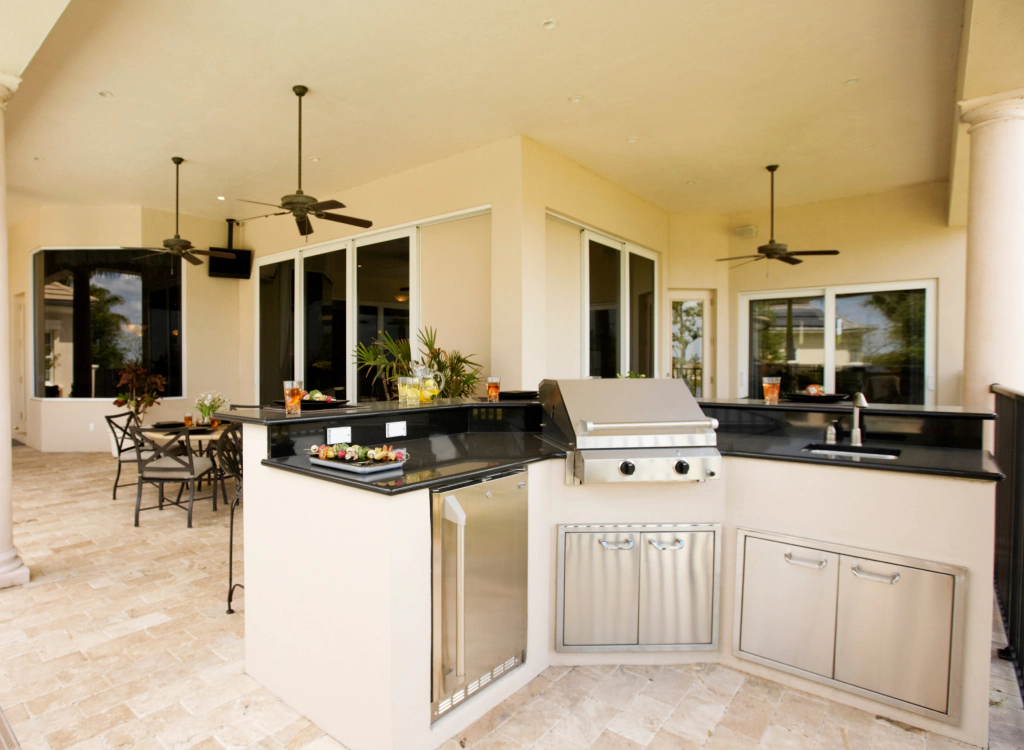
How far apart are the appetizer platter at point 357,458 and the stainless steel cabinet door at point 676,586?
1162mm

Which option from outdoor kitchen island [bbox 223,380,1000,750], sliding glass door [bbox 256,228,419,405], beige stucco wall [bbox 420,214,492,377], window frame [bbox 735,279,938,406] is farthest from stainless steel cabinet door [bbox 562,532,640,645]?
window frame [bbox 735,279,938,406]

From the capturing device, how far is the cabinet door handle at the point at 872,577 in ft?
6.89

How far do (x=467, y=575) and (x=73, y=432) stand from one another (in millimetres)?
8186

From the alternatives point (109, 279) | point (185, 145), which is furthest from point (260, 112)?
point (109, 279)

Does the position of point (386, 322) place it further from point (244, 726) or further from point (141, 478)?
point (244, 726)

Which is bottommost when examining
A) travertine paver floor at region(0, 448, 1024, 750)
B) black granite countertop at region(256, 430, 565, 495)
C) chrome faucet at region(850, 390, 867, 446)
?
travertine paver floor at region(0, 448, 1024, 750)

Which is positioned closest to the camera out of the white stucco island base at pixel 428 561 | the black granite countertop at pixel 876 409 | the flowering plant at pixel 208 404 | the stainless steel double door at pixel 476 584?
the white stucco island base at pixel 428 561

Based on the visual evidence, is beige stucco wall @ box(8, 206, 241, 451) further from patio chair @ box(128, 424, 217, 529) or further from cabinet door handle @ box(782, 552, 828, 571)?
cabinet door handle @ box(782, 552, 828, 571)

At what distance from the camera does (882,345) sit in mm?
6742

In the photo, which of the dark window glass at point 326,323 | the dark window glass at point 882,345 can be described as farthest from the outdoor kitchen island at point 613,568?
the dark window glass at point 882,345

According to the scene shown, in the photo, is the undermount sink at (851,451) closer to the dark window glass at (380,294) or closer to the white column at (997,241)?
the white column at (997,241)

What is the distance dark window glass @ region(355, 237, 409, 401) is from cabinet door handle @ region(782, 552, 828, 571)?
4.35m

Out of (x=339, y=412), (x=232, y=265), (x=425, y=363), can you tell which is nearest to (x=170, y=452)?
(x=425, y=363)

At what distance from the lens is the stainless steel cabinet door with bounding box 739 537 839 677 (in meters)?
2.23
